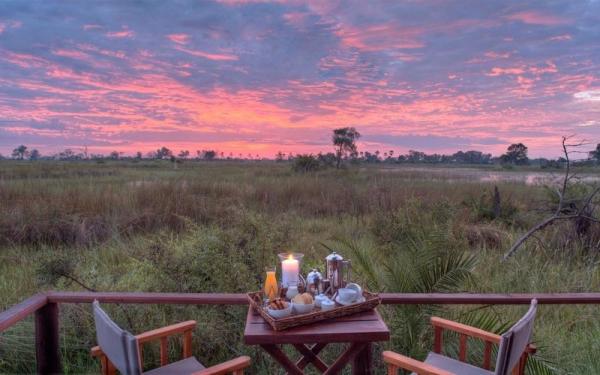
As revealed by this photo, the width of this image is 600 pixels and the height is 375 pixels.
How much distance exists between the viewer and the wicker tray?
6.61 ft

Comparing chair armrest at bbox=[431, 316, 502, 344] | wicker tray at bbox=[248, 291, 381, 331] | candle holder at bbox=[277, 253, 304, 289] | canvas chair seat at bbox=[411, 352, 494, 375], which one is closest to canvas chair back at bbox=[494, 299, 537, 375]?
chair armrest at bbox=[431, 316, 502, 344]

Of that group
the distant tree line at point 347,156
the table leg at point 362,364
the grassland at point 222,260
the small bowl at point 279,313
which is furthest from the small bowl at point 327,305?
the distant tree line at point 347,156

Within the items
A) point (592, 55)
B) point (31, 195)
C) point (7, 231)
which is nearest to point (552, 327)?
point (592, 55)

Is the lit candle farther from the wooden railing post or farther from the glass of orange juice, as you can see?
the wooden railing post

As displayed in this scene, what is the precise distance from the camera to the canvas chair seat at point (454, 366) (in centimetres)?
237

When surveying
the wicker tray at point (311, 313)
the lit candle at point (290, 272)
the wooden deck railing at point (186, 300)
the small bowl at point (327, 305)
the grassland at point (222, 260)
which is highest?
the lit candle at point (290, 272)

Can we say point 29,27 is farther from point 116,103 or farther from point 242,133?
point 242,133

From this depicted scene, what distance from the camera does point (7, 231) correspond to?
315 inches

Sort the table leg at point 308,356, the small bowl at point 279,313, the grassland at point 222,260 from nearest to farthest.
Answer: the small bowl at point 279,313 < the table leg at point 308,356 < the grassland at point 222,260

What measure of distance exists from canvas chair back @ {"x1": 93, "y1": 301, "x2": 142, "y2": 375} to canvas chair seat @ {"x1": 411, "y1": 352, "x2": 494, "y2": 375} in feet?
5.61

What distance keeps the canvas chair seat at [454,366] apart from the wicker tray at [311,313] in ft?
1.95

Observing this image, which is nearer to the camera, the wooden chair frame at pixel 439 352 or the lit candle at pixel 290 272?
the wooden chair frame at pixel 439 352

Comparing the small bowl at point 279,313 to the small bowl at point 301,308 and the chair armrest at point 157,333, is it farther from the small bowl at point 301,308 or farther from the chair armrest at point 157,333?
the chair armrest at point 157,333

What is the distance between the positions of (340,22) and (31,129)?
1290cm
